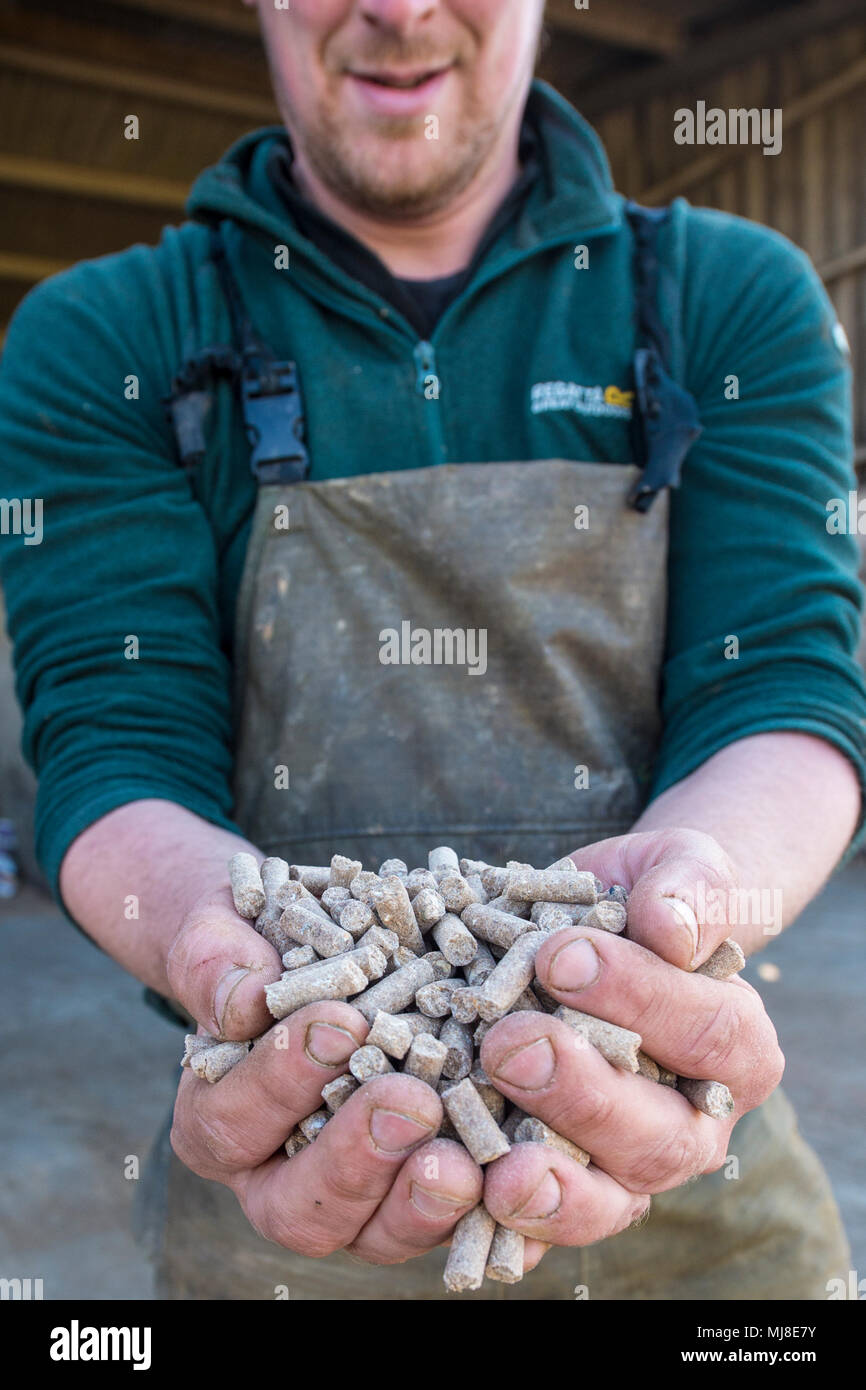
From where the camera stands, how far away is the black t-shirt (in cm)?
187

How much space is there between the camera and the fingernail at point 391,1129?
1.05m

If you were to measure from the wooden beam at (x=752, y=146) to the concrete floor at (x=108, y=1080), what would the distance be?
4142 millimetres

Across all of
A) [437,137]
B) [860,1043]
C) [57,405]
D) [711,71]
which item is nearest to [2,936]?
[860,1043]

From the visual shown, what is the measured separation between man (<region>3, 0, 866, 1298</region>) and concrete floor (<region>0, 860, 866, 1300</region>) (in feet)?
3.52

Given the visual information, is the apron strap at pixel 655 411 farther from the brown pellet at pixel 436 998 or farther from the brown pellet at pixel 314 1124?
the brown pellet at pixel 314 1124

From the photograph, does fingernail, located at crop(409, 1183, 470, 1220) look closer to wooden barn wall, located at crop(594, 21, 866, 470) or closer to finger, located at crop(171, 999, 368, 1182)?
finger, located at crop(171, 999, 368, 1182)

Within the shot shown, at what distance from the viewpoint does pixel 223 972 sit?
117 cm

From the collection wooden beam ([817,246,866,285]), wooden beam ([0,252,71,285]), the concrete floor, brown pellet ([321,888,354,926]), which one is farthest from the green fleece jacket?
wooden beam ([0,252,71,285])

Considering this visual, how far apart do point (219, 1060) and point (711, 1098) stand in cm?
48

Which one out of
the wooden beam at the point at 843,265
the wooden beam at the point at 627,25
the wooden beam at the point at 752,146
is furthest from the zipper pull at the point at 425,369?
the wooden beam at the point at 752,146

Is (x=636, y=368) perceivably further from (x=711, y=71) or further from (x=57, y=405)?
(x=711, y=71)

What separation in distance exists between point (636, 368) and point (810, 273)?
1.20 feet

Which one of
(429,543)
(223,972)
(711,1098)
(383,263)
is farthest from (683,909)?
(383,263)

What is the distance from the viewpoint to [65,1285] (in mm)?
2629
